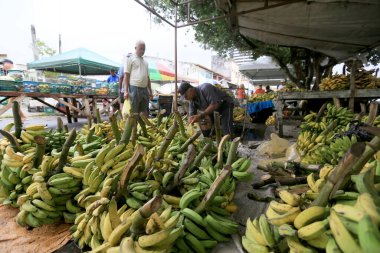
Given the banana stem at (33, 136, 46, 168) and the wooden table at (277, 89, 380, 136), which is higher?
the wooden table at (277, 89, 380, 136)

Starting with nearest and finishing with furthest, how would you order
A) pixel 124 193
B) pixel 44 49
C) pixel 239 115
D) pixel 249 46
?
1. pixel 124 193
2. pixel 239 115
3. pixel 249 46
4. pixel 44 49

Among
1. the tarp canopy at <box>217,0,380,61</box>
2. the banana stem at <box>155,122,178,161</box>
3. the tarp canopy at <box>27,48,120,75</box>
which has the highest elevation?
the tarp canopy at <box>27,48,120,75</box>

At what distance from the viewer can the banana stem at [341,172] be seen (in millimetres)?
747

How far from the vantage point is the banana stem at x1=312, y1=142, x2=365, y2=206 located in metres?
0.75

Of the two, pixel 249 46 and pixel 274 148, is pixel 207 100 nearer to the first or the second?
pixel 274 148

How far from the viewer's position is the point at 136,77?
4.67m

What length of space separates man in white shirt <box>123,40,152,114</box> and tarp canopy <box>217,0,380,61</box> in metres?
1.85

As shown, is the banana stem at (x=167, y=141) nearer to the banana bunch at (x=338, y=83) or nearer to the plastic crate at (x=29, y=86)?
the banana bunch at (x=338, y=83)

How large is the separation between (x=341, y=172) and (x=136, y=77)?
171 inches

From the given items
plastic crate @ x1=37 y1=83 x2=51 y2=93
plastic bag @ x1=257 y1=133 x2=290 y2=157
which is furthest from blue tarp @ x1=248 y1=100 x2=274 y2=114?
plastic crate @ x1=37 y1=83 x2=51 y2=93

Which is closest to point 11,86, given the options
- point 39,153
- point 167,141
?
point 39,153

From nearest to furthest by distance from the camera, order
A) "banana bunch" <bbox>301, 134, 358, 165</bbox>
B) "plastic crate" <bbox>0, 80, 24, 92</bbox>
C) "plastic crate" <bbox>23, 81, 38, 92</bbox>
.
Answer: "banana bunch" <bbox>301, 134, 358, 165</bbox>
"plastic crate" <bbox>0, 80, 24, 92</bbox>
"plastic crate" <bbox>23, 81, 38, 92</bbox>

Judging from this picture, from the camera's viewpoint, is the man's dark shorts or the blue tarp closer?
the man's dark shorts

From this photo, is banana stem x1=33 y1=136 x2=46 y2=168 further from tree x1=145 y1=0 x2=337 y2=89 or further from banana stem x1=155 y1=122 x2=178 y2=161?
tree x1=145 y1=0 x2=337 y2=89
